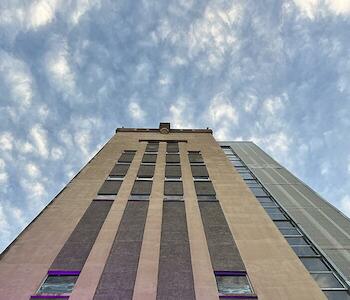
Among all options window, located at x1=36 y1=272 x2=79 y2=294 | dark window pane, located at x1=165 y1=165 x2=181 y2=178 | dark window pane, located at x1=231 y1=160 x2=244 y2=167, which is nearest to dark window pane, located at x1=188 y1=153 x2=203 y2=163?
dark window pane, located at x1=165 y1=165 x2=181 y2=178

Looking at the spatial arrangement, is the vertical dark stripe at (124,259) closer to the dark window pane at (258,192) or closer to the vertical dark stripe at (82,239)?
the vertical dark stripe at (82,239)

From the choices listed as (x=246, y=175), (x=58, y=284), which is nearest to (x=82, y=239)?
(x=58, y=284)

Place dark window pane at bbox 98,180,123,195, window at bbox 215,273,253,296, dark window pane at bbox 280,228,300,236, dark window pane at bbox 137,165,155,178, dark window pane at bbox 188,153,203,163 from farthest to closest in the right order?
dark window pane at bbox 188,153,203,163, dark window pane at bbox 137,165,155,178, dark window pane at bbox 98,180,123,195, dark window pane at bbox 280,228,300,236, window at bbox 215,273,253,296

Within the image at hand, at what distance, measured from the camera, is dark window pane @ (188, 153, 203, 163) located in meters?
29.2

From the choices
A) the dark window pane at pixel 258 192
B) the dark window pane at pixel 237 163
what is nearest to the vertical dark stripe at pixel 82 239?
the dark window pane at pixel 258 192

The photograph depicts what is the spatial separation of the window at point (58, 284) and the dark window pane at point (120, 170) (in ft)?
39.6

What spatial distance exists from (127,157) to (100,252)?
15883 millimetres

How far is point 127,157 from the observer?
2991 centimetres

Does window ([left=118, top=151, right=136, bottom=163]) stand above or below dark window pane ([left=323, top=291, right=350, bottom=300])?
above

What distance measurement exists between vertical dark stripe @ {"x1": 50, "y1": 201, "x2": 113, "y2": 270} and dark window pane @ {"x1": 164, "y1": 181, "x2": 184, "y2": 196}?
13.1 feet

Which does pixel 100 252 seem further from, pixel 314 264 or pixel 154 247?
pixel 314 264

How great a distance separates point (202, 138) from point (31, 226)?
24373 millimetres

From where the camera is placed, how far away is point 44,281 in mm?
12898

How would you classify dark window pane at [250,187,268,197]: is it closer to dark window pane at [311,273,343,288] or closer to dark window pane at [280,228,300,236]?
dark window pane at [280,228,300,236]
